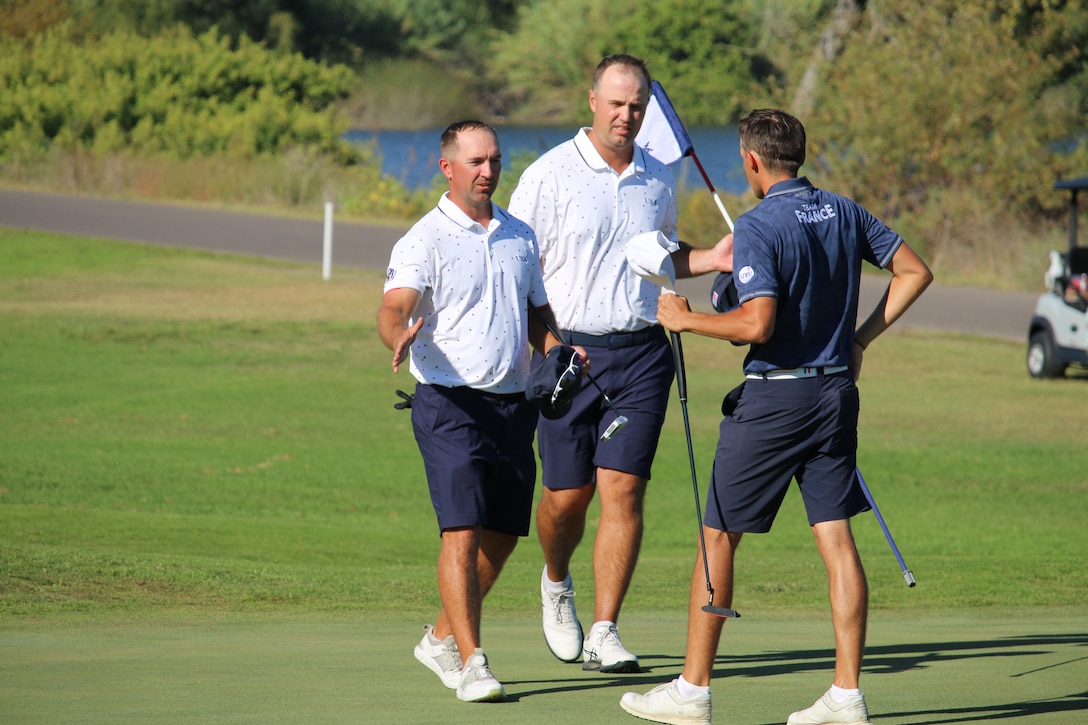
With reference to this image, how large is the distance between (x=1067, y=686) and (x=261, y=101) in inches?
1580

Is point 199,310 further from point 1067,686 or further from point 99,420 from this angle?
point 1067,686

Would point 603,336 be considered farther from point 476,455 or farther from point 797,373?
point 797,373

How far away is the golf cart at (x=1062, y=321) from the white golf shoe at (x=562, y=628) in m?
11.7

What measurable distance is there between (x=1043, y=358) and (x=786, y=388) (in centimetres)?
1315

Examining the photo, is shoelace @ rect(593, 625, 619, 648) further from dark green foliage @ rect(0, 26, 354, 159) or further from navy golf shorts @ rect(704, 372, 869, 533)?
dark green foliage @ rect(0, 26, 354, 159)

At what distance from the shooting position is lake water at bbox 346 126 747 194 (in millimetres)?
36219

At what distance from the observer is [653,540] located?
33.6ft

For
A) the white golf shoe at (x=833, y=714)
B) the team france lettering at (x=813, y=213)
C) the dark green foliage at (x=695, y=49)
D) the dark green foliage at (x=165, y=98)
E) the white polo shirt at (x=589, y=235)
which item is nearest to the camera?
the white golf shoe at (x=833, y=714)

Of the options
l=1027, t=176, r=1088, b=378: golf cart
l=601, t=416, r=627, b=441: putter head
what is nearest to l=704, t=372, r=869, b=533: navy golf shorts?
l=601, t=416, r=627, b=441: putter head

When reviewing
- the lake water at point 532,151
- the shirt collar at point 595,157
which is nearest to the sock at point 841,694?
the shirt collar at point 595,157

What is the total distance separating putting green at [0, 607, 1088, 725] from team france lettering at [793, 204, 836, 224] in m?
1.48

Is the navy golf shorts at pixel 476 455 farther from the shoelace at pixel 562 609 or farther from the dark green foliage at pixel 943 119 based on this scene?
the dark green foliage at pixel 943 119

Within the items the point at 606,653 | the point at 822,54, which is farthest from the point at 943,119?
the point at 606,653

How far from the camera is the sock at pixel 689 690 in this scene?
449cm
